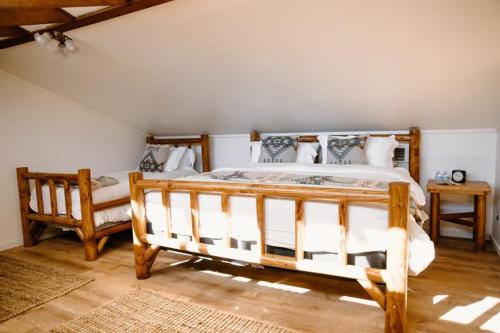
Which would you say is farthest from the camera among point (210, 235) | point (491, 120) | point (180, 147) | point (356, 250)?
point (180, 147)

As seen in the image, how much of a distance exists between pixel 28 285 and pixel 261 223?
181cm

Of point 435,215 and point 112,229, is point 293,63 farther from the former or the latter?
point 112,229

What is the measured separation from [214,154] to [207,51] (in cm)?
193

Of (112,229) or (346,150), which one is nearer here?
(112,229)

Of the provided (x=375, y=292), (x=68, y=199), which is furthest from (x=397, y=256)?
(x=68, y=199)

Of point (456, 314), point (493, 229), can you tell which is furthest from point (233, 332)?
point (493, 229)

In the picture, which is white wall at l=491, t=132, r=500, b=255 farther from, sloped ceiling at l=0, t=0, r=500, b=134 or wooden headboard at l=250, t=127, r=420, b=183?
wooden headboard at l=250, t=127, r=420, b=183

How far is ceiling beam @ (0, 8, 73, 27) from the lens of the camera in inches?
85.4

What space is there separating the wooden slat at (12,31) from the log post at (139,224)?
1567mm

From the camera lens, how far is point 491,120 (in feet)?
8.81

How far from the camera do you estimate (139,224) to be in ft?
7.32

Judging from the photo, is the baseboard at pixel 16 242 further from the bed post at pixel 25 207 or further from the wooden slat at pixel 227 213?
the wooden slat at pixel 227 213

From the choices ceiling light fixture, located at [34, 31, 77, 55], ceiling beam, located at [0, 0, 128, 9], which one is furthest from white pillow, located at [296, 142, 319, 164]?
ceiling light fixture, located at [34, 31, 77, 55]

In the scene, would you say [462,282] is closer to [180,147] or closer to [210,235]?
[210,235]
